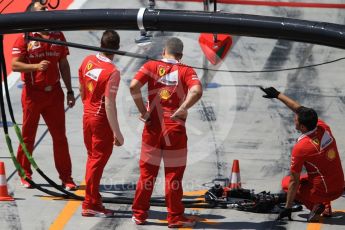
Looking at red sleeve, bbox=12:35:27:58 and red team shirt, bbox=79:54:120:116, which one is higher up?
red sleeve, bbox=12:35:27:58

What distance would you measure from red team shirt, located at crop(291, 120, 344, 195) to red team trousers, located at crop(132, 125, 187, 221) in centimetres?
125

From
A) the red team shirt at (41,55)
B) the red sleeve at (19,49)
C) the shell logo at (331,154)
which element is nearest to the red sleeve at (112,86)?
the red team shirt at (41,55)

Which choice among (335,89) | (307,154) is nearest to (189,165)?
(307,154)

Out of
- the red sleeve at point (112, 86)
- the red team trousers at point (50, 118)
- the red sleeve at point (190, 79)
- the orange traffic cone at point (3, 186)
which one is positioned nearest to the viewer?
the red sleeve at point (190, 79)

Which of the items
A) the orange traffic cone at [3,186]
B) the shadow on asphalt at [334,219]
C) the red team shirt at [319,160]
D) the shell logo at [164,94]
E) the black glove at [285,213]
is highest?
the shell logo at [164,94]

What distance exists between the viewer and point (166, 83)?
10.8 meters

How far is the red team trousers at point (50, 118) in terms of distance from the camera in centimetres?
1213

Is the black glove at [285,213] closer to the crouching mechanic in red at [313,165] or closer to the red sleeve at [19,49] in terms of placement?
the crouching mechanic in red at [313,165]

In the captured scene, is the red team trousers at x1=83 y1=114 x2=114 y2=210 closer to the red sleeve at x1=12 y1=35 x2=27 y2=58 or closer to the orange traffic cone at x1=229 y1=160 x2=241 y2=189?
the red sleeve at x1=12 y1=35 x2=27 y2=58

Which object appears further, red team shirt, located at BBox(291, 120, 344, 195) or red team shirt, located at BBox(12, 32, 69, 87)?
red team shirt, located at BBox(12, 32, 69, 87)

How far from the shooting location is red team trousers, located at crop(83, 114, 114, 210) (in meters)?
11.2

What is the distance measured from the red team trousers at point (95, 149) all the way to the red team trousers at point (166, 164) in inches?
18.9

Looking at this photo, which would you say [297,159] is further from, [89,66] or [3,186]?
[3,186]

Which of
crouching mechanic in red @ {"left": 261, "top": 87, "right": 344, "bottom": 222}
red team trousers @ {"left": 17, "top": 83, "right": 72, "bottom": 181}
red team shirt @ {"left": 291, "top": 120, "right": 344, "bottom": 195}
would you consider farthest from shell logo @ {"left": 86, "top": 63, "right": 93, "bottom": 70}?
red team shirt @ {"left": 291, "top": 120, "right": 344, "bottom": 195}
